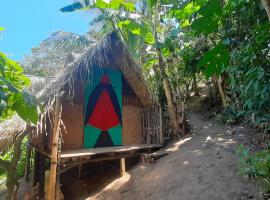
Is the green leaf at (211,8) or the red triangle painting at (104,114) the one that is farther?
the red triangle painting at (104,114)

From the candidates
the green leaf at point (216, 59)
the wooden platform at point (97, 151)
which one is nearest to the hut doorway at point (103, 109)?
the wooden platform at point (97, 151)

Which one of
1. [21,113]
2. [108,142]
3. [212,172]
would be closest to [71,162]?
[108,142]

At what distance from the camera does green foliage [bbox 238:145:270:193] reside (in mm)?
3875

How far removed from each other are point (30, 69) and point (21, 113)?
38.4ft

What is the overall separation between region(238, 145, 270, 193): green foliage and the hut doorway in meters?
4.15

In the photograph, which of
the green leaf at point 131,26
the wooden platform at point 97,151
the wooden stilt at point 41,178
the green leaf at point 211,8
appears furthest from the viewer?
the green leaf at point 131,26

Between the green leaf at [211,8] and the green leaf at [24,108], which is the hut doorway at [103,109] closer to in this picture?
the green leaf at [24,108]

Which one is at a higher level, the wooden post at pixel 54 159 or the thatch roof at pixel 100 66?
the thatch roof at pixel 100 66

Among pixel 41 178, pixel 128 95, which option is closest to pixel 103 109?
pixel 128 95

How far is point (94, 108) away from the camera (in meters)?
7.81

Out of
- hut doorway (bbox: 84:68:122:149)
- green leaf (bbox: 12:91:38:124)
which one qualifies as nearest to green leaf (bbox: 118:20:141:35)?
hut doorway (bbox: 84:68:122:149)

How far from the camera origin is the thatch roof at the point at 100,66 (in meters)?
6.41

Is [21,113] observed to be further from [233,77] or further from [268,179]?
[233,77]

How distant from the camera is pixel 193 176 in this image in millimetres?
5375
